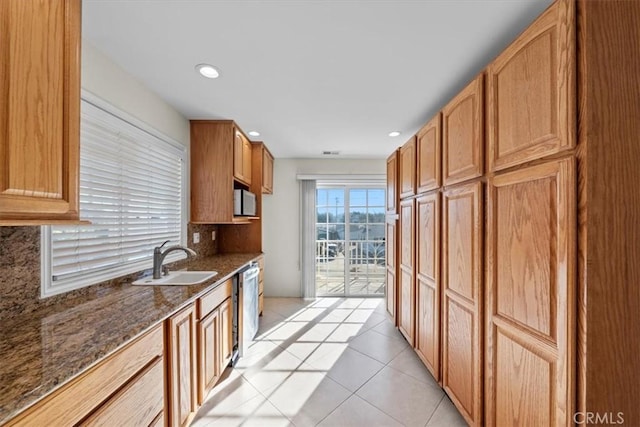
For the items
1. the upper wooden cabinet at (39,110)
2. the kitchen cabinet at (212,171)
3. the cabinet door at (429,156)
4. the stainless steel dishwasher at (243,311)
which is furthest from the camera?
the kitchen cabinet at (212,171)

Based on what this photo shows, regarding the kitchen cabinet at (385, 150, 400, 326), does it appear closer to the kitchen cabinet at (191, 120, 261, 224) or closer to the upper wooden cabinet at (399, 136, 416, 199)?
the upper wooden cabinet at (399, 136, 416, 199)

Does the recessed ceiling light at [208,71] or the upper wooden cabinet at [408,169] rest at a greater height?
the recessed ceiling light at [208,71]

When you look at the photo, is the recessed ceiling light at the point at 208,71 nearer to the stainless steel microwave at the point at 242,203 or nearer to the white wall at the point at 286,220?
the stainless steel microwave at the point at 242,203

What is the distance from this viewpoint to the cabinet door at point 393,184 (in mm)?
3176

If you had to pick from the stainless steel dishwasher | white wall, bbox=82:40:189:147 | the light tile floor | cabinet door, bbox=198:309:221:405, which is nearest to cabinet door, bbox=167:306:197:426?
cabinet door, bbox=198:309:221:405

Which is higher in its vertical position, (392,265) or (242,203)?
(242,203)

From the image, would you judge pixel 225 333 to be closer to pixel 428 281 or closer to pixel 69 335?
pixel 69 335

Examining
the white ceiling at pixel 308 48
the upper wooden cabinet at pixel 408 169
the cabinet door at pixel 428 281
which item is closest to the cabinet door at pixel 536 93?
the white ceiling at pixel 308 48

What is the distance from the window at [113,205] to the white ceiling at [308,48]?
17.6 inches

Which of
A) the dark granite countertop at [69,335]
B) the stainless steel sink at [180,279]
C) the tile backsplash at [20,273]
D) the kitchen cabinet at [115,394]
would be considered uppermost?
the tile backsplash at [20,273]

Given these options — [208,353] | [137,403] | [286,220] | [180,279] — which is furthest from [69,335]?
[286,220]

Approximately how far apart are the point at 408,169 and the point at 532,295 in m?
1.78

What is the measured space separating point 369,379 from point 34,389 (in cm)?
215

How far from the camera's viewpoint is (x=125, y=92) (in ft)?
6.18
